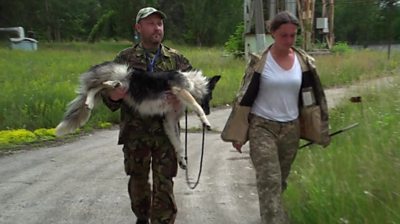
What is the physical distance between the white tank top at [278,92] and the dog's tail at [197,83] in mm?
482

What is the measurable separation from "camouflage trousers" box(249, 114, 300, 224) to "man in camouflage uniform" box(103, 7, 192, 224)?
82 cm

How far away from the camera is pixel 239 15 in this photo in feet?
210

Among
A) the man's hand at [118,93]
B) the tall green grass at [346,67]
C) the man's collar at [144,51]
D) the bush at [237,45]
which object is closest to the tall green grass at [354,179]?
the man's collar at [144,51]

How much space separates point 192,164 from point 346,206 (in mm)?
5035

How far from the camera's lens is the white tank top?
211 inches

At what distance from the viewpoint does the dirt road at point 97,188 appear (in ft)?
22.2

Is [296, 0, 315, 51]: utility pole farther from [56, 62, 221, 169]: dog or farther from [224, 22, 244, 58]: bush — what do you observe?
[56, 62, 221, 169]: dog

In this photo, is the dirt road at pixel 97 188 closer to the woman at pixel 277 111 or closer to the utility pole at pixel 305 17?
the woman at pixel 277 111

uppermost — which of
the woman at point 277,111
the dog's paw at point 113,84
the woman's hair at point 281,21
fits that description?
the woman's hair at point 281,21

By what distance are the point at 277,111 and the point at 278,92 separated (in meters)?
0.18

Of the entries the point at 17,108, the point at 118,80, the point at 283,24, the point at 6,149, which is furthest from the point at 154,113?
the point at 17,108

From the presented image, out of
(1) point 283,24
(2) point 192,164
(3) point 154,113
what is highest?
(1) point 283,24

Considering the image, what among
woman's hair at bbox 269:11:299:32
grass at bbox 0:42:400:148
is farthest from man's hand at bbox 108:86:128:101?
grass at bbox 0:42:400:148

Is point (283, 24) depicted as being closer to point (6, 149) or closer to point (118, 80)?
point (118, 80)
